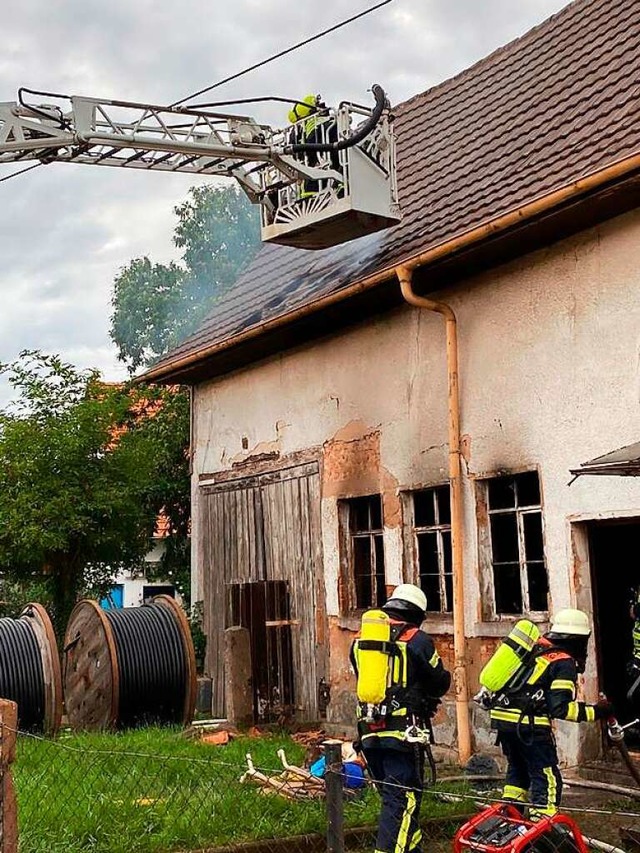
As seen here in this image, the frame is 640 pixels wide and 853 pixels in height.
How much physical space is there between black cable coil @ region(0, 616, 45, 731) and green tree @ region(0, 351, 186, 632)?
3.33m

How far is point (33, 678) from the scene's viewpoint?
36.8 feet

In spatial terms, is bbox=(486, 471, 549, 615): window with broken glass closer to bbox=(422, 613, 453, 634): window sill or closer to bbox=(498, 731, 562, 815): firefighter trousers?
bbox=(422, 613, 453, 634): window sill

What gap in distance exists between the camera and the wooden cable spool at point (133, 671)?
11.6 m

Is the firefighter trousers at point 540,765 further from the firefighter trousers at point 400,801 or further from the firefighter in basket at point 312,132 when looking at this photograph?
the firefighter in basket at point 312,132

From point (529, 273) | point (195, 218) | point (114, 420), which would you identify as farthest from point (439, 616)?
point (195, 218)

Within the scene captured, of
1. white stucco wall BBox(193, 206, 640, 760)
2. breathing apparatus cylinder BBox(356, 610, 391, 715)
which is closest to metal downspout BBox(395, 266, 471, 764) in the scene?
white stucco wall BBox(193, 206, 640, 760)

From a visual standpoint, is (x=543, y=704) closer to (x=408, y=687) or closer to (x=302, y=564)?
(x=408, y=687)

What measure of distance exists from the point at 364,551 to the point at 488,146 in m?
4.52

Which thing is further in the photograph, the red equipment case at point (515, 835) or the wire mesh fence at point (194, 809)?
the wire mesh fence at point (194, 809)

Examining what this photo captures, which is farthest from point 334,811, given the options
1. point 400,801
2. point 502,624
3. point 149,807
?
point 502,624

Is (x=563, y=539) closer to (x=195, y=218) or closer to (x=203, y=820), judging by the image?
(x=203, y=820)

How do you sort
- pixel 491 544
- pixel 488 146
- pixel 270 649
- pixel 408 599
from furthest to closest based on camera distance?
pixel 270 649 → pixel 488 146 → pixel 491 544 → pixel 408 599

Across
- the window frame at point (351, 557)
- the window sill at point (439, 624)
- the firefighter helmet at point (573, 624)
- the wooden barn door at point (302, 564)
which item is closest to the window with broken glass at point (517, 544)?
the window sill at point (439, 624)

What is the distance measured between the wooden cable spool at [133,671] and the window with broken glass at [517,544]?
412 centimetres
